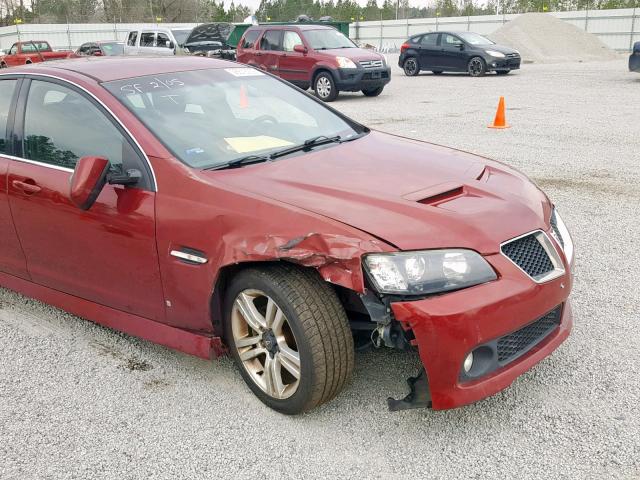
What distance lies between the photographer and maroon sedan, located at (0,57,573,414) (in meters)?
2.68

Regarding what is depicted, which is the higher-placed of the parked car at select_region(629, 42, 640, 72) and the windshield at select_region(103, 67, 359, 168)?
the windshield at select_region(103, 67, 359, 168)

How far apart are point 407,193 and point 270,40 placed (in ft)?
47.9

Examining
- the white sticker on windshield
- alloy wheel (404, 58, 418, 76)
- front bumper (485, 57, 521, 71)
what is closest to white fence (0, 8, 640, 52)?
alloy wheel (404, 58, 418, 76)

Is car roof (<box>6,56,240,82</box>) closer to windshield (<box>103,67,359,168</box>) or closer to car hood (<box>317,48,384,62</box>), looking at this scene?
windshield (<box>103,67,359,168</box>)

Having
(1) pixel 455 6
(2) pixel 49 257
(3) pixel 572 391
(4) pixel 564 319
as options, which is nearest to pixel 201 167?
(2) pixel 49 257

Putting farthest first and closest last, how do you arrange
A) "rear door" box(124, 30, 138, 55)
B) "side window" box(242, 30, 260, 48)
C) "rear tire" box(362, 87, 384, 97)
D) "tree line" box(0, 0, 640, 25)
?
"tree line" box(0, 0, 640, 25) → "rear door" box(124, 30, 138, 55) → "side window" box(242, 30, 260, 48) → "rear tire" box(362, 87, 384, 97)

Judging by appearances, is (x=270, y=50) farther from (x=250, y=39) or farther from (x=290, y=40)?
(x=250, y=39)

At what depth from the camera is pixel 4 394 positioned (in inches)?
131

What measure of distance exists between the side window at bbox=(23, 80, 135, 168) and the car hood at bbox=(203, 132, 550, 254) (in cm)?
65

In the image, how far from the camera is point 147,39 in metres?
23.6

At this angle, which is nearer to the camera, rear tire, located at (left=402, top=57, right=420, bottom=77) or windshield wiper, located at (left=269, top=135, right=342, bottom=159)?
windshield wiper, located at (left=269, top=135, right=342, bottom=159)

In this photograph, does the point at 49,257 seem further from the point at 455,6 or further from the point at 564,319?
→ the point at 455,6

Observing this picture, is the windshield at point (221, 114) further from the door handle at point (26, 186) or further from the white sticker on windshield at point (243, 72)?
the door handle at point (26, 186)

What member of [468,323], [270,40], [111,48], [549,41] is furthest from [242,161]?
[549,41]
